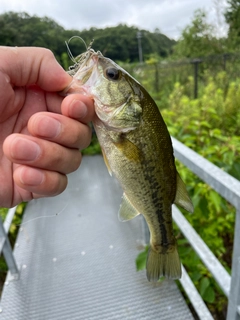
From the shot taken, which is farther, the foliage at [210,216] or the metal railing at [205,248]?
the foliage at [210,216]

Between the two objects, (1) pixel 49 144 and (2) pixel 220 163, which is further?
(2) pixel 220 163

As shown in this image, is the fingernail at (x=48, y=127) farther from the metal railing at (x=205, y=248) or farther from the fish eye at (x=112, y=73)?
the metal railing at (x=205, y=248)

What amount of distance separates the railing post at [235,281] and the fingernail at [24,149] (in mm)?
690

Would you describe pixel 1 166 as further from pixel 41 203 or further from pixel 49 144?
pixel 41 203

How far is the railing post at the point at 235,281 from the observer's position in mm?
1052

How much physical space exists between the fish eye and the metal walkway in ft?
3.68

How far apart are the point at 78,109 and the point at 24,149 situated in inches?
7.7

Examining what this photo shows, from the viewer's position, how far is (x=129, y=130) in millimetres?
937

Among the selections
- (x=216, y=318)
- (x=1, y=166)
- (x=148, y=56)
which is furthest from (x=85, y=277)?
(x=148, y=56)

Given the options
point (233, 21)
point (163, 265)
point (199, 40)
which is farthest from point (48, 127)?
point (199, 40)

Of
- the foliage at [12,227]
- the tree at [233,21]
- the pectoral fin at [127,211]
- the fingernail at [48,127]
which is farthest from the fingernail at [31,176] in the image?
the tree at [233,21]

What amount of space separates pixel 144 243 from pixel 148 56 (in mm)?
11958

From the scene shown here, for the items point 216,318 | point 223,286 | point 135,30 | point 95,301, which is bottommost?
point 216,318

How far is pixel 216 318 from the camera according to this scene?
2070mm
